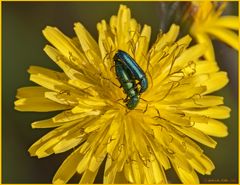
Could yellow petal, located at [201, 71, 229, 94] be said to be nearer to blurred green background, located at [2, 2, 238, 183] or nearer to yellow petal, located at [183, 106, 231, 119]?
yellow petal, located at [183, 106, 231, 119]

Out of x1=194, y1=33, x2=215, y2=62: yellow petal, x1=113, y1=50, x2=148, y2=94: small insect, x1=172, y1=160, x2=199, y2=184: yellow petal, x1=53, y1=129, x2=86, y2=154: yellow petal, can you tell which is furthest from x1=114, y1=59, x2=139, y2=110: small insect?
x1=194, y1=33, x2=215, y2=62: yellow petal

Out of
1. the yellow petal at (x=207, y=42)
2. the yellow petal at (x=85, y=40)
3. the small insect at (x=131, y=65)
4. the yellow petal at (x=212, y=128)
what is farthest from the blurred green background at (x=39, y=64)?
the small insect at (x=131, y=65)

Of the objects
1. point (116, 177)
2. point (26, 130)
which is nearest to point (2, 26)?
point (26, 130)

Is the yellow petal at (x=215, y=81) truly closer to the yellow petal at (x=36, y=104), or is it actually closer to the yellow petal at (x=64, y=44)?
the yellow petal at (x=64, y=44)

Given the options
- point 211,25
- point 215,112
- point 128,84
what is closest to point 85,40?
point 128,84

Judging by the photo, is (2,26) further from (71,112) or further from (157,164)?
(157,164)

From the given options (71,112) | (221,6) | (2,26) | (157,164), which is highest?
(2,26)
